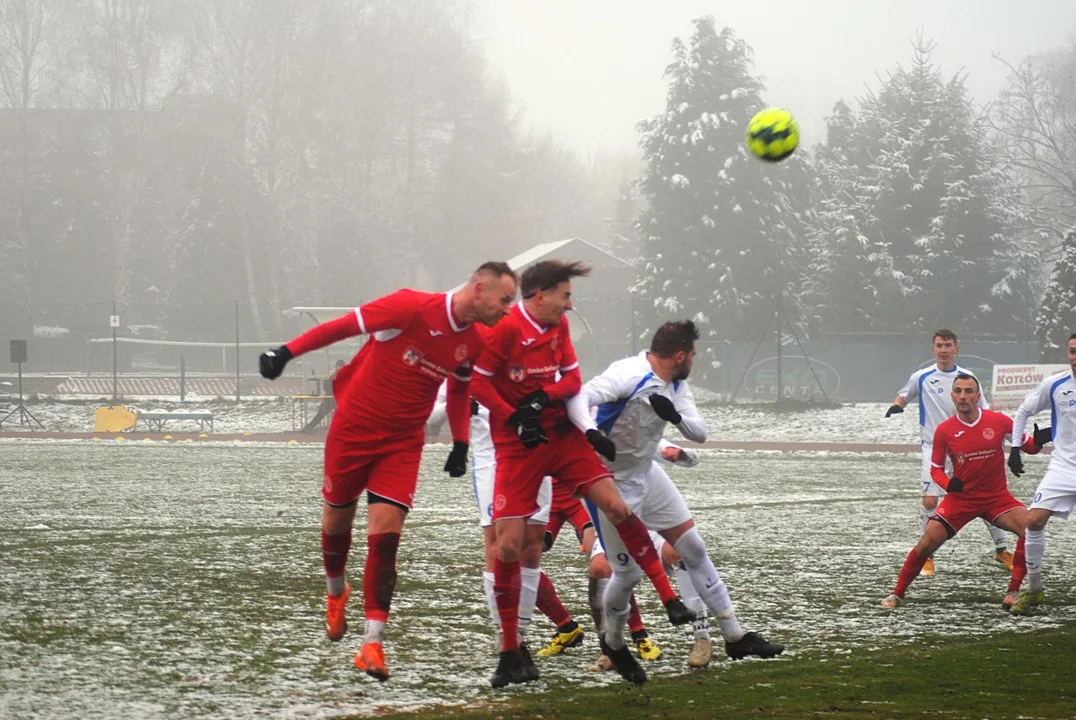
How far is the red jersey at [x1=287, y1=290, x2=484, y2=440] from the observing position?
675 centimetres

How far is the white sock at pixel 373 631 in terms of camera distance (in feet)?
20.8

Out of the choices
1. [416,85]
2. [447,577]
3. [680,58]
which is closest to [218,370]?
[680,58]

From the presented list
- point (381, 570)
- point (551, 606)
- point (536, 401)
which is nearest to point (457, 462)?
point (536, 401)

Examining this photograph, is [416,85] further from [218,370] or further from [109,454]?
[109,454]

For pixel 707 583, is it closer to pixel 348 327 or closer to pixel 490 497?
pixel 490 497

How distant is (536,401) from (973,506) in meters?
4.54

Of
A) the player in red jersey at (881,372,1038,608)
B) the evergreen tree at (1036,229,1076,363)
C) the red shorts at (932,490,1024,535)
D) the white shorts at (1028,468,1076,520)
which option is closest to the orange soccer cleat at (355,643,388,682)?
the player in red jersey at (881,372,1038,608)

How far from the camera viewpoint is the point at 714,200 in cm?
4791

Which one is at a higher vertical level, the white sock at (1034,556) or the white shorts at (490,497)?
the white shorts at (490,497)

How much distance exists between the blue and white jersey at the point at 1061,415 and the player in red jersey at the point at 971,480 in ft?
0.66

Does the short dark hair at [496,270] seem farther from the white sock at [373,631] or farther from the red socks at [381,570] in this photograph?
the white sock at [373,631]

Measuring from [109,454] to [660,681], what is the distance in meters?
19.9

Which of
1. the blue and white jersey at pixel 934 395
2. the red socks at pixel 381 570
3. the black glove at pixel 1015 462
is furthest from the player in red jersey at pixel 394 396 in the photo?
the blue and white jersey at pixel 934 395

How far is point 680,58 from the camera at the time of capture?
156ft
